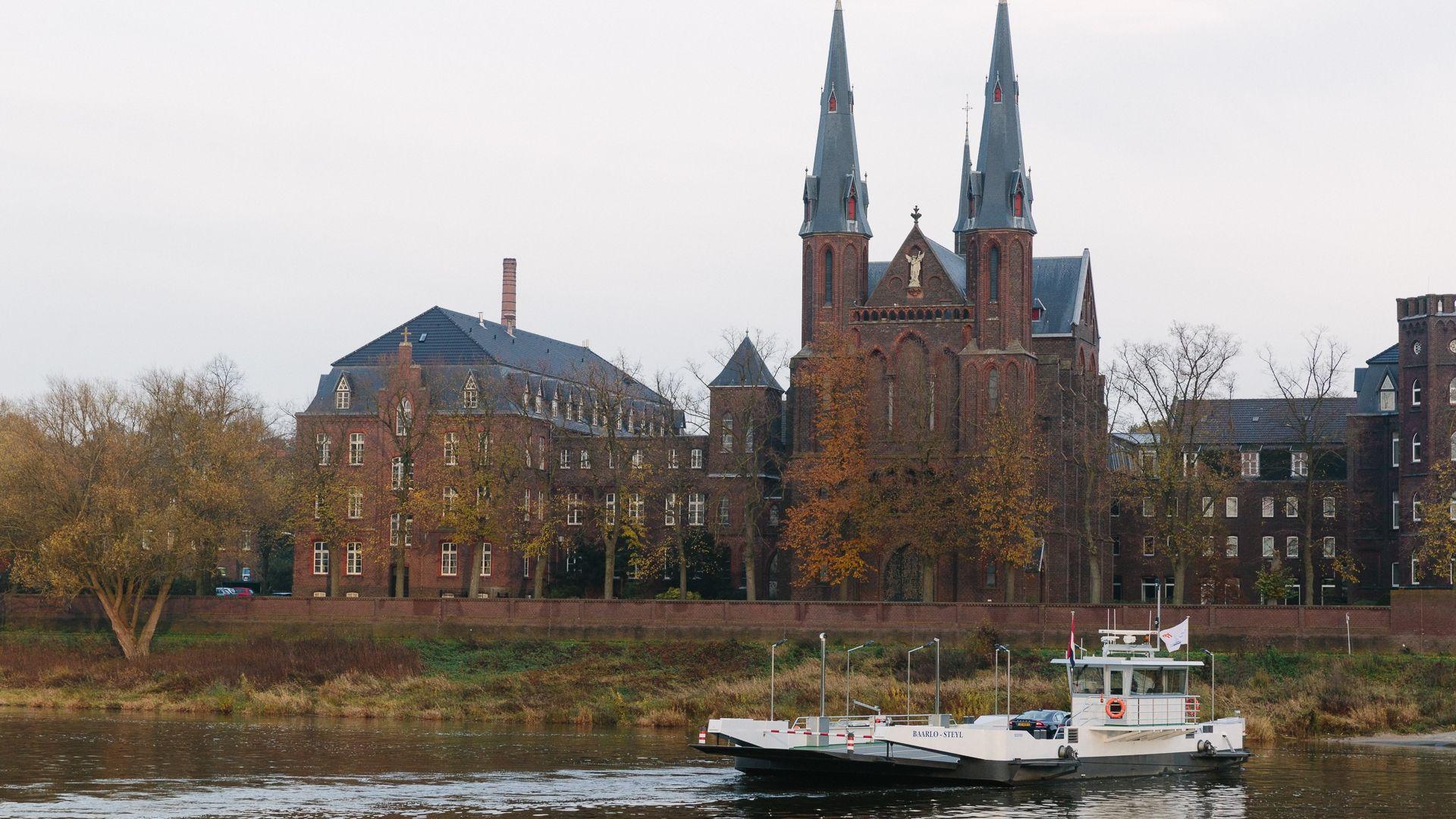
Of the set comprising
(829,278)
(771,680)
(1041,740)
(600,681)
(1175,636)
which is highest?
(829,278)

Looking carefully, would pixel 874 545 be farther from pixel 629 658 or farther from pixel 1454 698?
pixel 1454 698

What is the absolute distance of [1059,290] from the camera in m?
101

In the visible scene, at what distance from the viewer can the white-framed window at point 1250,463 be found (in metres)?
112

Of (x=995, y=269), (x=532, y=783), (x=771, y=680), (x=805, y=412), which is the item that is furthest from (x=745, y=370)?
(x=532, y=783)

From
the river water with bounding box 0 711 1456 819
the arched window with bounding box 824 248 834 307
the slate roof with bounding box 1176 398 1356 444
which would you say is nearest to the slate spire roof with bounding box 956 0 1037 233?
the arched window with bounding box 824 248 834 307

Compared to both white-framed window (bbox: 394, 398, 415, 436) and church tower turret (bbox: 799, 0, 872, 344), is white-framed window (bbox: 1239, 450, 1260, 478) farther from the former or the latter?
white-framed window (bbox: 394, 398, 415, 436)

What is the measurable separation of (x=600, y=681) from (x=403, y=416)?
2452 centimetres

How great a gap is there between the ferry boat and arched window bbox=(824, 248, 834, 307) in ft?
131

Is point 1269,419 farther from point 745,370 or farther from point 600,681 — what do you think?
point 600,681

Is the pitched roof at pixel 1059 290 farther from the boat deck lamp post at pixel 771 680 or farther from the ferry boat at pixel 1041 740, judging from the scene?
the ferry boat at pixel 1041 740

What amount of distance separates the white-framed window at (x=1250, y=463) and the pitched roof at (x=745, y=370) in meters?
29.6

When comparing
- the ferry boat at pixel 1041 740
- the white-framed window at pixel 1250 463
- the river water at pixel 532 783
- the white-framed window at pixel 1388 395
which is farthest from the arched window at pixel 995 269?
the ferry boat at pixel 1041 740

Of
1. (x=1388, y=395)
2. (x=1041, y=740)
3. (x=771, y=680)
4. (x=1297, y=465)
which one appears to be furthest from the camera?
(x=1297, y=465)

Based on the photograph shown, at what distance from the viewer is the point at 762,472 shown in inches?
4055
